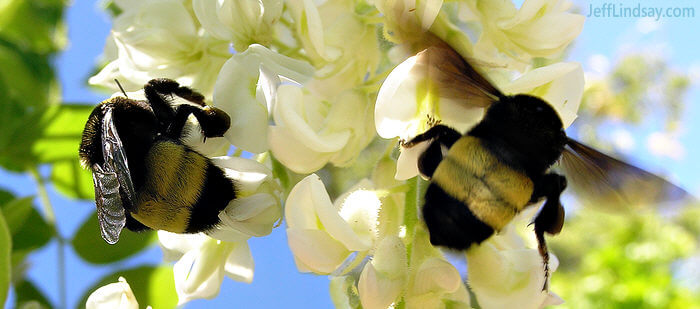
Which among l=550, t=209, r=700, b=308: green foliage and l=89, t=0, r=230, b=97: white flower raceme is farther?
l=550, t=209, r=700, b=308: green foliage

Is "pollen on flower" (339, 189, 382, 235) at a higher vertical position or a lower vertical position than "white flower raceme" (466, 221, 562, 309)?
higher

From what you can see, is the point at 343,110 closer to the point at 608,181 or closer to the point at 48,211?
the point at 608,181

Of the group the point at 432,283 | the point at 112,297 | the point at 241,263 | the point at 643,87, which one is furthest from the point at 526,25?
the point at 643,87

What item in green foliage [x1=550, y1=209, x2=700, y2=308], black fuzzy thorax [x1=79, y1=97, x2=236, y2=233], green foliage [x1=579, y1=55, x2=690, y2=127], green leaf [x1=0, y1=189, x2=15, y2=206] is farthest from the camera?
green foliage [x1=579, y1=55, x2=690, y2=127]

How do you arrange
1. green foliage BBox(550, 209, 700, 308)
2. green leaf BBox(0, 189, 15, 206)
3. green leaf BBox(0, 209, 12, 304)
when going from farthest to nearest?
green foliage BBox(550, 209, 700, 308), green leaf BBox(0, 189, 15, 206), green leaf BBox(0, 209, 12, 304)

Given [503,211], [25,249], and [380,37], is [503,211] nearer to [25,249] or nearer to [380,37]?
[380,37]

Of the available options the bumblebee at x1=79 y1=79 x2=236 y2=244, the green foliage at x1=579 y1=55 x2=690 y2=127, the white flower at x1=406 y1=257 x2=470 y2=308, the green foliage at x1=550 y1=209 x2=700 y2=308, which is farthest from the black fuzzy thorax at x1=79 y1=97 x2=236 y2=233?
the green foliage at x1=579 y1=55 x2=690 y2=127

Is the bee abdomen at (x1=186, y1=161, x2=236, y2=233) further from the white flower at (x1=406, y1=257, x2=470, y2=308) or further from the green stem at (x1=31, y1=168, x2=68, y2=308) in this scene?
the green stem at (x1=31, y1=168, x2=68, y2=308)
